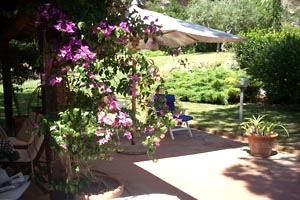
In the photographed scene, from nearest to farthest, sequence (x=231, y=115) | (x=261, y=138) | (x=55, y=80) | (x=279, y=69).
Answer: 1. (x=55, y=80)
2. (x=261, y=138)
3. (x=231, y=115)
4. (x=279, y=69)

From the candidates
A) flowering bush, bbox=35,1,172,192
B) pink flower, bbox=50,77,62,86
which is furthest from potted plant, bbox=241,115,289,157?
pink flower, bbox=50,77,62,86

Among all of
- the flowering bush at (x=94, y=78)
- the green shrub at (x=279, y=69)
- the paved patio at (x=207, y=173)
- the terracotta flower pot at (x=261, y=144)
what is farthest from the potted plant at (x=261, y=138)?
the green shrub at (x=279, y=69)

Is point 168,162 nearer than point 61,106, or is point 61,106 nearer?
point 61,106

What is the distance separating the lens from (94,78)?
129 inches

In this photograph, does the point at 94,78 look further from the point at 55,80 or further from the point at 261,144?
the point at 261,144

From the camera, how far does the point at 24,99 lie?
1395cm

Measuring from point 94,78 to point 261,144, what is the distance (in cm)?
409

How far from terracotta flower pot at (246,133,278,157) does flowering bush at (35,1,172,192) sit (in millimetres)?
3254

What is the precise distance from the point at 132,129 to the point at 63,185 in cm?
80

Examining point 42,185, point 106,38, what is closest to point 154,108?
point 106,38

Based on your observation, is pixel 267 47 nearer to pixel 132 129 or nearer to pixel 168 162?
pixel 168 162

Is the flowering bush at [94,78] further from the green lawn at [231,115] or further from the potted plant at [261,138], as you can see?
the green lawn at [231,115]

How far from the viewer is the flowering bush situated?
3234 mm

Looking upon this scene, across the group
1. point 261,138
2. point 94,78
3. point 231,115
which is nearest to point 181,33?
point 261,138
